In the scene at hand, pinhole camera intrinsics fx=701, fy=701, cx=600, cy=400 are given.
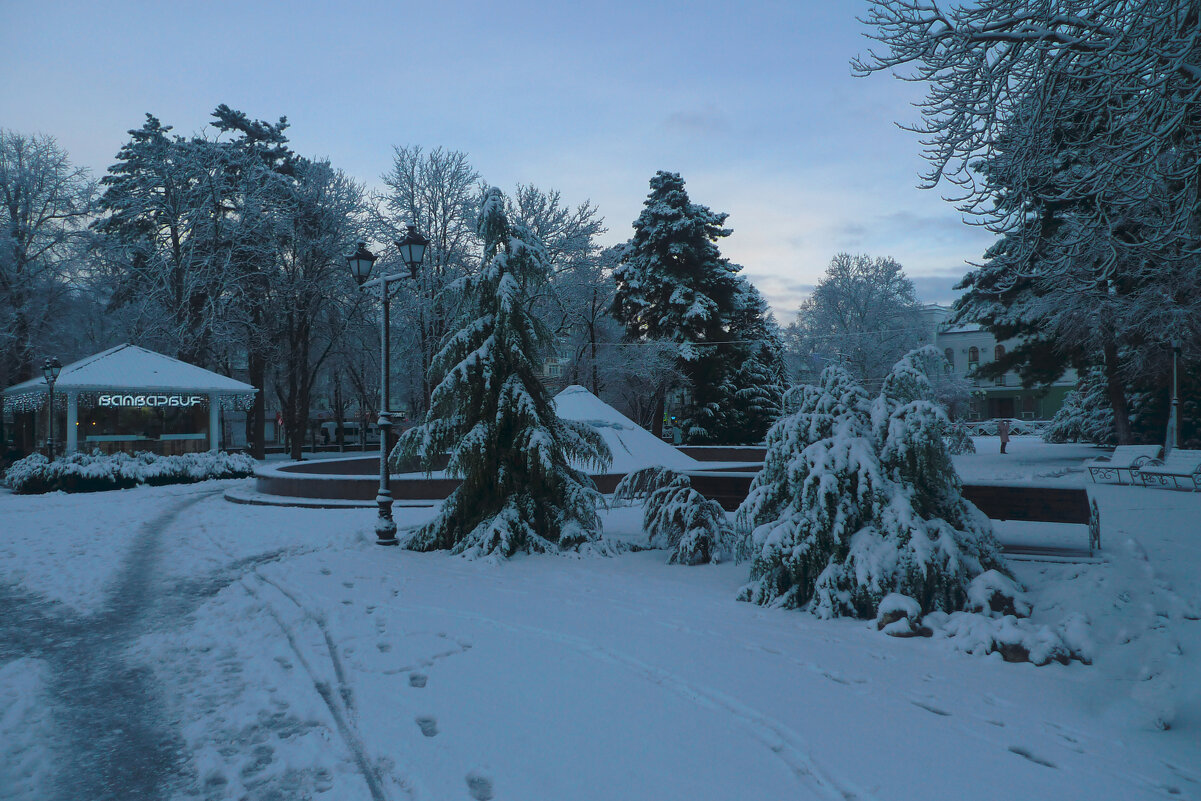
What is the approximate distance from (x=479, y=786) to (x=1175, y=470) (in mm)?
18117

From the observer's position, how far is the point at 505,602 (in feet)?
22.4

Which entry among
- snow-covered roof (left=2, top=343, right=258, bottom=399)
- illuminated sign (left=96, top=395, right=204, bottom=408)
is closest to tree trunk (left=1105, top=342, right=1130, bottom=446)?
snow-covered roof (left=2, top=343, right=258, bottom=399)

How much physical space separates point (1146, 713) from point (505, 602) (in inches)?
195

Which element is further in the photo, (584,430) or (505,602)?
(584,430)

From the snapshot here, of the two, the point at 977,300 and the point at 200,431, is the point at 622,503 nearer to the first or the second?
the point at 977,300

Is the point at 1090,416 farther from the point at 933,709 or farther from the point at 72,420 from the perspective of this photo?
the point at 72,420

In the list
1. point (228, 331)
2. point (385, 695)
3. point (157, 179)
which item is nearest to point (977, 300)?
point (385, 695)

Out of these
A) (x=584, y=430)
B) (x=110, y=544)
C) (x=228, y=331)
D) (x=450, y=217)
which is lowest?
(x=110, y=544)

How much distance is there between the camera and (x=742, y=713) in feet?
13.8

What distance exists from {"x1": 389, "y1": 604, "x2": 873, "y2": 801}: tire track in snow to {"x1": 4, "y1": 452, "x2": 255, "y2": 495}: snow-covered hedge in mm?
19091

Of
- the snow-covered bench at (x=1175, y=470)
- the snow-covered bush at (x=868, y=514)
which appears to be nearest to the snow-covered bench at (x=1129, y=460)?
the snow-covered bench at (x=1175, y=470)

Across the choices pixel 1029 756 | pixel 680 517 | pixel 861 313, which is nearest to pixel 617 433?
pixel 680 517

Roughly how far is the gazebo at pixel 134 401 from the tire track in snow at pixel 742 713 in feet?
77.8

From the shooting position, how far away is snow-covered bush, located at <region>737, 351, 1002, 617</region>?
593 centimetres
